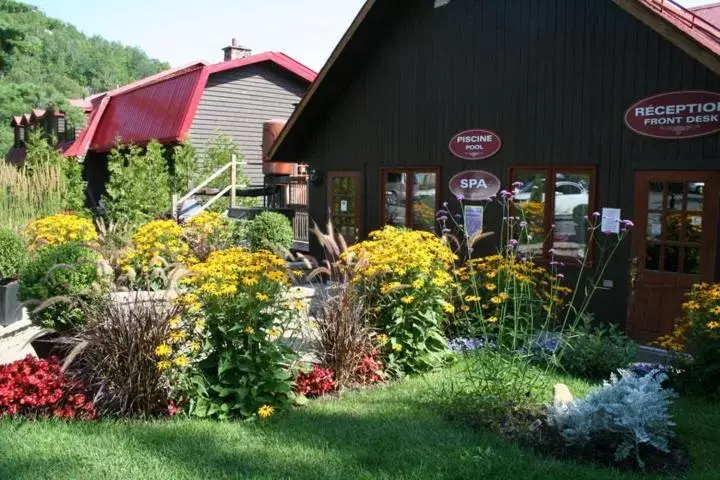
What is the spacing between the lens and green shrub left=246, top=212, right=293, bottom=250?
41.2 ft

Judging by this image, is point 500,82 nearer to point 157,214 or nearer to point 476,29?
point 476,29

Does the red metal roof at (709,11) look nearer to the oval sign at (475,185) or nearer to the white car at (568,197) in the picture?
the white car at (568,197)

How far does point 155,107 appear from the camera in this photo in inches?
888

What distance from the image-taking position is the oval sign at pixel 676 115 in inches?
299

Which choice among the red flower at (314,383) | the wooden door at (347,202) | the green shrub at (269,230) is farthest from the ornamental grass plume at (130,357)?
the green shrub at (269,230)

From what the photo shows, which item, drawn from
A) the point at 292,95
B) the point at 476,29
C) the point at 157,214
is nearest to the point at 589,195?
the point at 476,29

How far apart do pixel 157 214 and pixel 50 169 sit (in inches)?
158

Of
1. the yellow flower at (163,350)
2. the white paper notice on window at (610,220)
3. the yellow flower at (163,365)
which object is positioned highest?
the white paper notice on window at (610,220)

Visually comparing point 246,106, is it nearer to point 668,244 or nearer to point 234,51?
point 234,51

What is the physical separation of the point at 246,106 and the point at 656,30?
16963 millimetres

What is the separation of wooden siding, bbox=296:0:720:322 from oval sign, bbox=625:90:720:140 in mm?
98

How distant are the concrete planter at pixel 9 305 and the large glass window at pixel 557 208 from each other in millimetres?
6700

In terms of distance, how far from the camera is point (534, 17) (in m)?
9.25

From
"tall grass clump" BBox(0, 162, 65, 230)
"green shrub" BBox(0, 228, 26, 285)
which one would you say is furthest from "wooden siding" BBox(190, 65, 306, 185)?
"green shrub" BBox(0, 228, 26, 285)
